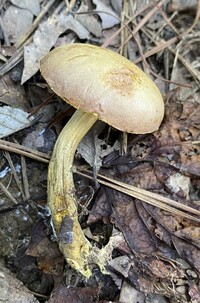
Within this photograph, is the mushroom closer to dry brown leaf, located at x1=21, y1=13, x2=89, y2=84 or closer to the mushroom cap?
the mushroom cap

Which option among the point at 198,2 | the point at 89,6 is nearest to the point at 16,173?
the point at 89,6

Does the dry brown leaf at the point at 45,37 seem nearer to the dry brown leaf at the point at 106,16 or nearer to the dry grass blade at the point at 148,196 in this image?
the dry brown leaf at the point at 106,16

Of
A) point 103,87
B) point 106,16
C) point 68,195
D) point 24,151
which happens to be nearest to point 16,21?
point 106,16

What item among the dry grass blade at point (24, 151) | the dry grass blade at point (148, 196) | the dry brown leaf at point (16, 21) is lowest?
the dry grass blade at point (148, 196)

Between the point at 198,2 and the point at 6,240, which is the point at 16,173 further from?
the point at 198,2

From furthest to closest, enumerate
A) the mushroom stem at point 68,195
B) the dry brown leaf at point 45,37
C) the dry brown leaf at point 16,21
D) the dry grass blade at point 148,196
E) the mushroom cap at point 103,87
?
1. the dry brown leaf at point 16,21
2. the dry brown leaf at point 45,37
3. the dry grass blade at point 148,196
4. the mushroom stem at point 68,195
5. the mushroom cap at point 103,87

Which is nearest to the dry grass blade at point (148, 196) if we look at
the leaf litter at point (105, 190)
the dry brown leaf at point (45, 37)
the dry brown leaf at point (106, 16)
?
the leaf litter at point (105, 190)
